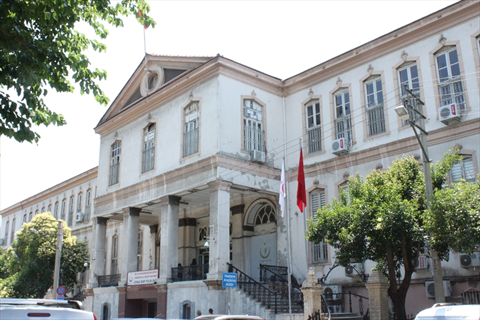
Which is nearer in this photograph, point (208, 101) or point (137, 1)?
point (137, 1)

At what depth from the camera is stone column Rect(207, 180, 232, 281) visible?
67.5 ft

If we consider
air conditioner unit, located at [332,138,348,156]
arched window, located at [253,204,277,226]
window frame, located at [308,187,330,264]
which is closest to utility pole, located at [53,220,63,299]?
arched window, located at [253,204,277,226]

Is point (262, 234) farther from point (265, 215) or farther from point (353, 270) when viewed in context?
point (353, 270)

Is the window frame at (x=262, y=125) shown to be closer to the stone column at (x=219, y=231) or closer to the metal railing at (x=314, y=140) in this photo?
the metal railing at (x=314, y=140)

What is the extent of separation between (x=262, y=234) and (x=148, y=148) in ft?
24.6

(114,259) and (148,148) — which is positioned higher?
(148,148)

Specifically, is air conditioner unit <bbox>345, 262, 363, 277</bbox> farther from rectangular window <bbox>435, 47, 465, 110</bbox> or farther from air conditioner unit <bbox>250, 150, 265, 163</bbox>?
rectangular window <bbox>435, 47, 465, 110</bbox>

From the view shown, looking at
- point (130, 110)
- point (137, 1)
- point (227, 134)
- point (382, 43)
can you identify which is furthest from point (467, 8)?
point (130, 110)

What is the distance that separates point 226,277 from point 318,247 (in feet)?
19.2

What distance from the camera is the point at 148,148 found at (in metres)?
26.8

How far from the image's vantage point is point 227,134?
73.2ft

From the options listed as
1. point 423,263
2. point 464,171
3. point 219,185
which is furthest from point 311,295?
point 464,171

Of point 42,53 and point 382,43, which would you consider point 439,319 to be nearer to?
point 42,53

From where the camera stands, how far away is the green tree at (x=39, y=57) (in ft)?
31.9
